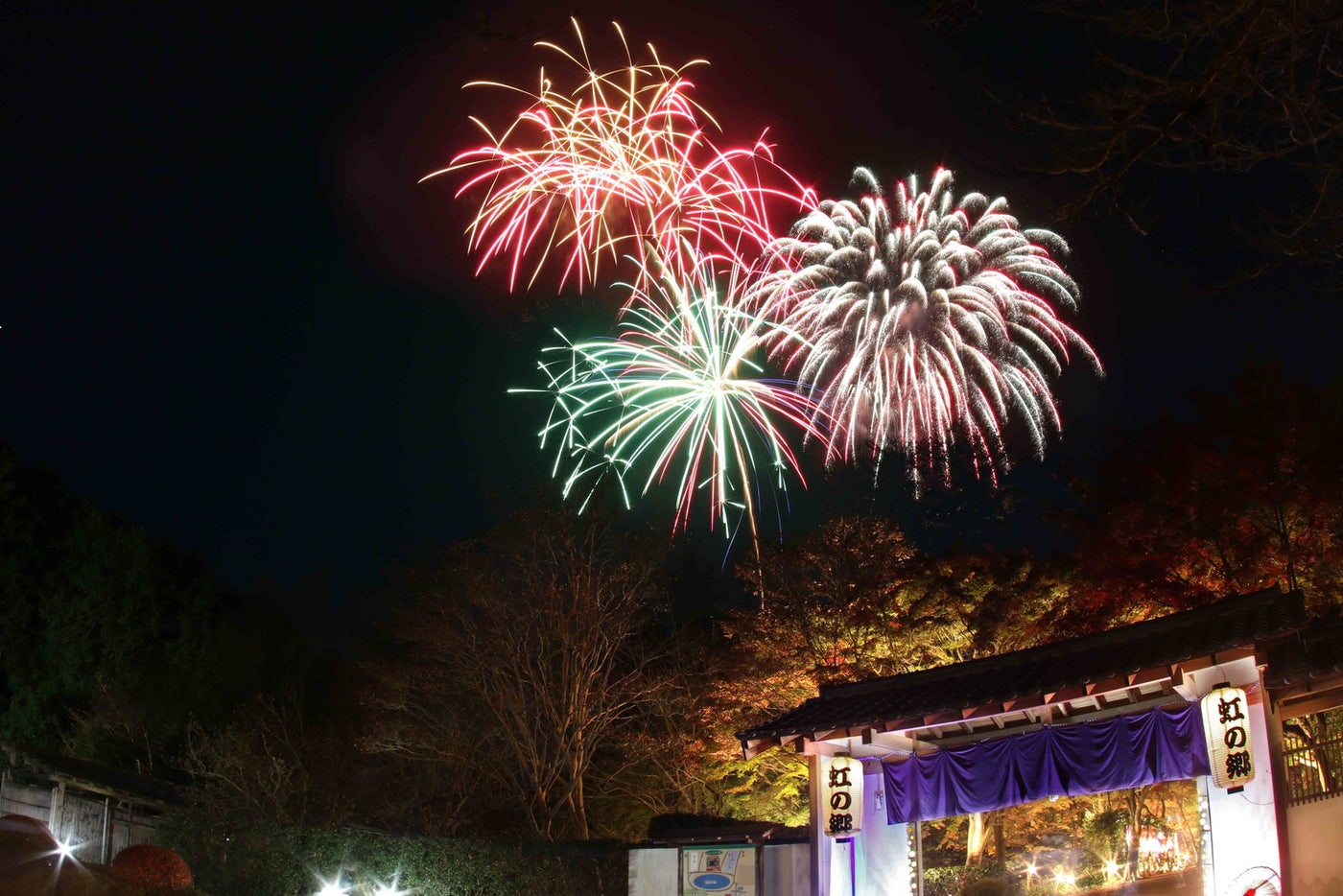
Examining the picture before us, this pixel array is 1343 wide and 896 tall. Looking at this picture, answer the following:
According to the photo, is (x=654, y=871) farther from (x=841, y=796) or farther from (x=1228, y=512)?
(x=1228, y=512)

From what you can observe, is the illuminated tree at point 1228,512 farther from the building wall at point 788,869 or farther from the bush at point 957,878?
the building wall at point 788,869

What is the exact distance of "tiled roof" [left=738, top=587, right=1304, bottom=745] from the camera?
10.2 m

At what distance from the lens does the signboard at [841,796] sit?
12.8m

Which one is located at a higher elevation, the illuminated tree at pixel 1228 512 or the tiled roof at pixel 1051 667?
the illuminated tree at pixel 1228 512

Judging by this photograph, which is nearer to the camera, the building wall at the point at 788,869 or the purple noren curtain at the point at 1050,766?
the purple noren curtain at the point at 1050,766

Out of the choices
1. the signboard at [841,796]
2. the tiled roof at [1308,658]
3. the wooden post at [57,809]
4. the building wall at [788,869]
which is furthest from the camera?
the wooden post at [57,809]

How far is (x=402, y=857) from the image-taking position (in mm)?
16250

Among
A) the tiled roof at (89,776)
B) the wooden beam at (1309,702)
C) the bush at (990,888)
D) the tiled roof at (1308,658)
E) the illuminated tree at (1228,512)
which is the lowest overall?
the bush at (990,888)

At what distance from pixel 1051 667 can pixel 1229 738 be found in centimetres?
196

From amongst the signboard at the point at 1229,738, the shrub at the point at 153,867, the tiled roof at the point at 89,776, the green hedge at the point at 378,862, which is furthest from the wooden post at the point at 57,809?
the signboard at the point at 1229,738

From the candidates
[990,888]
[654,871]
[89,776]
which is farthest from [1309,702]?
[89,776]

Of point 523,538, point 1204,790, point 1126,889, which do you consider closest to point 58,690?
point 523,538

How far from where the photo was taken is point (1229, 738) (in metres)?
10.1

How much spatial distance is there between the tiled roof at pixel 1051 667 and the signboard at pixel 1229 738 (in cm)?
52
